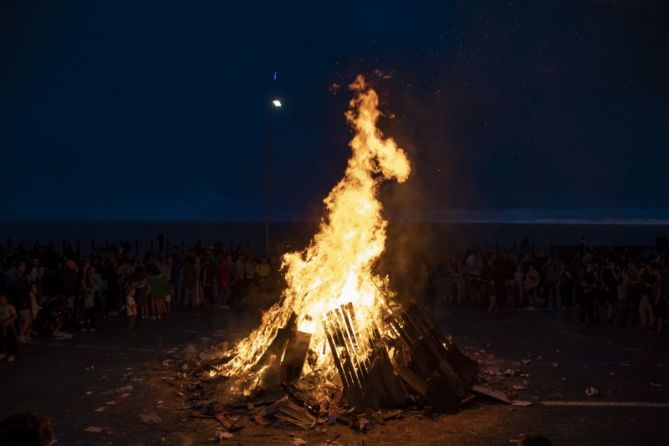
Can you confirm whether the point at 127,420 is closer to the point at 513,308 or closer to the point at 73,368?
the point at 73,368

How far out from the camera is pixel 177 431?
8469 millimetres

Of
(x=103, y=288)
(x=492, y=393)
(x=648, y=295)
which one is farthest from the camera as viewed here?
(x=103, y=288)

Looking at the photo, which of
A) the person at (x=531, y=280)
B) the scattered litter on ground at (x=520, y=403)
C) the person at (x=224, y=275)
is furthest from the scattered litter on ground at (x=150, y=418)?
the person at (x=531, y=280)

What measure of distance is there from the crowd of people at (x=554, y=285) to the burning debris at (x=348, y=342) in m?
9.54

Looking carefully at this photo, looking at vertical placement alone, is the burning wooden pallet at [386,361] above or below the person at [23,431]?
below

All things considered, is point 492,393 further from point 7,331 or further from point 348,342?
point 7,331

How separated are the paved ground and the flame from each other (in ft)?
7.36

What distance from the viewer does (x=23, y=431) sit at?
112 inches

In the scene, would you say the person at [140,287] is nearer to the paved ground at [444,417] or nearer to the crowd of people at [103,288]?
the crowd of people at [103,288]

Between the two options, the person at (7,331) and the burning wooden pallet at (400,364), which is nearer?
the burning wooden pallet at (400,364)

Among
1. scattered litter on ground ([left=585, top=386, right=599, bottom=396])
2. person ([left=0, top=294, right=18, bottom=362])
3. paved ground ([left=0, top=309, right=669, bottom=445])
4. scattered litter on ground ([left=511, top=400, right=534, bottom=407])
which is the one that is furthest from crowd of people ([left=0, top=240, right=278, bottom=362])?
scattered litter on ground ([left=585, top=386, right=599, bottom=396])

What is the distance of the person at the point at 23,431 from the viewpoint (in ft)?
9.20

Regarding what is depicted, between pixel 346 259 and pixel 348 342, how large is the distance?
2.59m

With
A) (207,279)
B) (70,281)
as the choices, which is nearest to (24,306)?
(70,281)
